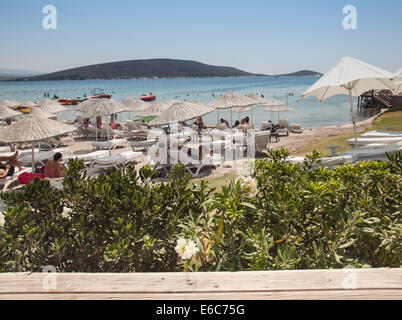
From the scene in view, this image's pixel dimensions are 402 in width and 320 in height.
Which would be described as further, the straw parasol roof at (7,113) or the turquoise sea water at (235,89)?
the turquoise sea water at (235,89)

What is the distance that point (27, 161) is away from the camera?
397 inches

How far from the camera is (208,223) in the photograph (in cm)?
214

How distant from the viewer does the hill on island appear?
14374 centimetres

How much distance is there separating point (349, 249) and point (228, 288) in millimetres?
1185

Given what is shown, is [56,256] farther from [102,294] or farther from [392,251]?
[392,251]

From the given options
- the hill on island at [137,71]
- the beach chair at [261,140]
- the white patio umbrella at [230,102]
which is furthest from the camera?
the hill on island at [137,71]

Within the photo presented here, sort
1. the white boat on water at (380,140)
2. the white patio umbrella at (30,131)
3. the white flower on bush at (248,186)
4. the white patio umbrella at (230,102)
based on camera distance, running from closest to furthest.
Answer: the white flower on bush at (248,186), the white patio umbrella at (30,131), the white boat on water at (380,140), the white patio umbrella at (230,102)

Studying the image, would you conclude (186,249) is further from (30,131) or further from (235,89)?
(235,89)

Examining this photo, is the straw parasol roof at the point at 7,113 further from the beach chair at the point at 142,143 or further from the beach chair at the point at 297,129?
the beach chair at the point at 297,129

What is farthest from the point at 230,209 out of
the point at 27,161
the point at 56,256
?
the point at 27,161

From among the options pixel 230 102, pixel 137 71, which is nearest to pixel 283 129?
pixel 230 102

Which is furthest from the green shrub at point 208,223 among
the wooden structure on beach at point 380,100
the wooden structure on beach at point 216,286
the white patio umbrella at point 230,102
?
the wooden structure on beach at point 380,100

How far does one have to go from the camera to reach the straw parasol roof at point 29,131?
689cm

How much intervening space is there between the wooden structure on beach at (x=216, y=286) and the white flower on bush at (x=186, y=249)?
231 millimetres
